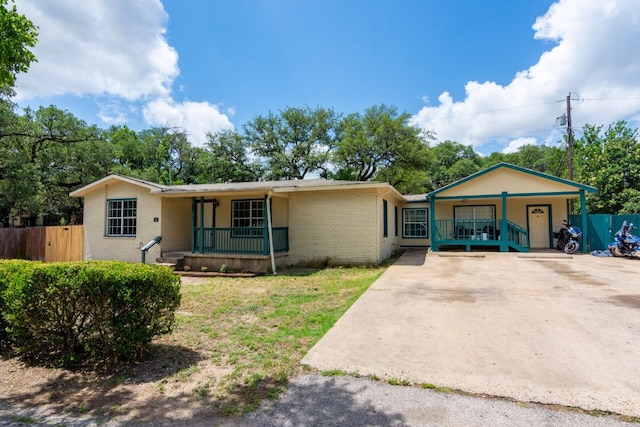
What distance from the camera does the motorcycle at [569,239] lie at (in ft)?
44.7

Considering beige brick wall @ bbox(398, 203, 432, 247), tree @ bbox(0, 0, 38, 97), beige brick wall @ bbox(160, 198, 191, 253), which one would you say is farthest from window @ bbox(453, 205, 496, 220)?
tree @ bbox(0, 0, 38, 97)

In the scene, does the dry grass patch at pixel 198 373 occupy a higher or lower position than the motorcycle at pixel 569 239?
lower

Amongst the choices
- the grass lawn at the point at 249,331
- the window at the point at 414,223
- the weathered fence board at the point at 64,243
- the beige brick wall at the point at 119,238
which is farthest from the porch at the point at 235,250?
the window at the point at 414,223

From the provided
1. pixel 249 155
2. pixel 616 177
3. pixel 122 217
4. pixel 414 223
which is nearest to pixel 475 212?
pixel 414 223

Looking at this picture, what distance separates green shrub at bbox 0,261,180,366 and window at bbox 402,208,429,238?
15.3m

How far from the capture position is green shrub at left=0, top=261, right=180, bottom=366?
352cm

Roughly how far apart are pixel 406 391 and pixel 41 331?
3986 millimetres

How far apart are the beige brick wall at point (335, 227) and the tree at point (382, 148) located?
1630 centimetres

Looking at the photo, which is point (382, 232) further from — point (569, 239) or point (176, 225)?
point (569, 239)

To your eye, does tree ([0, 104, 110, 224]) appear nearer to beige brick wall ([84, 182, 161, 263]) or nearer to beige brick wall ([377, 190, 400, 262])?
beige brick wall ([84, 182, 161, 263])

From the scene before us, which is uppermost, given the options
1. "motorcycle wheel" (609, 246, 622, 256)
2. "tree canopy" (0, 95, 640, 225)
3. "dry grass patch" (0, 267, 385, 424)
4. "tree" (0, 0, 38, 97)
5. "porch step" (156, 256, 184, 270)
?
"tree canopy" (0, 95, 640, 225)

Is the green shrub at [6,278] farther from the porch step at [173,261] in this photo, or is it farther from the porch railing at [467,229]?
the porch railing at [467,229]

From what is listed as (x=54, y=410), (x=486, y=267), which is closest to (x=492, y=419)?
(x=54, y=410)

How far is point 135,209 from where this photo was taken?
12.8 m
